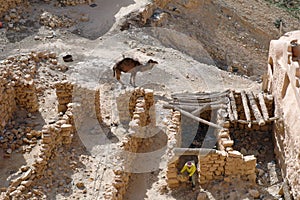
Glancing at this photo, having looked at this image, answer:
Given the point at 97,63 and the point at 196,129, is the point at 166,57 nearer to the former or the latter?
the point at 97,63

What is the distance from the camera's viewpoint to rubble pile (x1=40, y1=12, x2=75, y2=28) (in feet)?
63.4

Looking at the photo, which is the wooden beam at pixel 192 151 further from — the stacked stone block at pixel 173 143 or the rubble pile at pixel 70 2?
the rubble pile at pixel 70 2

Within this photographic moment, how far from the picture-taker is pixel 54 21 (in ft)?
63.8

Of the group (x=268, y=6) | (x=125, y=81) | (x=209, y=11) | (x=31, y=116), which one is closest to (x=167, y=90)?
(x=125, y=81)

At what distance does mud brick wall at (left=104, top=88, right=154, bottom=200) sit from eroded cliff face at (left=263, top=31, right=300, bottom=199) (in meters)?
3.38

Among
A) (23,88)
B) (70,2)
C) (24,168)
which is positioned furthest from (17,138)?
(70,2)

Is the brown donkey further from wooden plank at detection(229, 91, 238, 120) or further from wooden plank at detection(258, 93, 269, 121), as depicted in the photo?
wooden plank at detection(258, 93, 269, 121)

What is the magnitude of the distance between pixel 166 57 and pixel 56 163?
28.3 ft

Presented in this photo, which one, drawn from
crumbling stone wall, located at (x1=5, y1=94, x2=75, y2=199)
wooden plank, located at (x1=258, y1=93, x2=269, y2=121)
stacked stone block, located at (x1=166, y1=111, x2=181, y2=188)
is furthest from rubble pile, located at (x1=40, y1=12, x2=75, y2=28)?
wooden plank, located at (x1=258, y1=93, x2=269, y2=121)

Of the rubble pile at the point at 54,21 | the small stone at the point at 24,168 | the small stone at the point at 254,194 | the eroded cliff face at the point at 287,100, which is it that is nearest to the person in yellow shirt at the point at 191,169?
the small stone at the point at 254,194

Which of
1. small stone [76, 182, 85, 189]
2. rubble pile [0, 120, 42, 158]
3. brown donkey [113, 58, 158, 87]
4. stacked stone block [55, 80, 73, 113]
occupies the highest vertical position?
brown donkey [113, 58, 158, 87]

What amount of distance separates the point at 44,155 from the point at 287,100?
19.5 feet

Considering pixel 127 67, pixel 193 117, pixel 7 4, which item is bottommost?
pixel 193 117

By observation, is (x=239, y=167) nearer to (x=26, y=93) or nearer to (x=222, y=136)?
(x=222, y=136)
